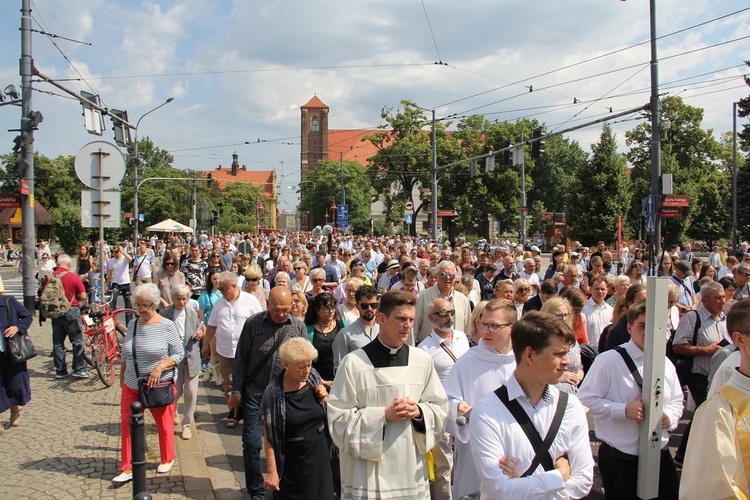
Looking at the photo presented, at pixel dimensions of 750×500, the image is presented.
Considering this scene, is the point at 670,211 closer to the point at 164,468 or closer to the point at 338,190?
the point at 164,468

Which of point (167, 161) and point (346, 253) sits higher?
point (167, 161)

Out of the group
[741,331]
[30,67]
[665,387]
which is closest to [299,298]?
[665,387]

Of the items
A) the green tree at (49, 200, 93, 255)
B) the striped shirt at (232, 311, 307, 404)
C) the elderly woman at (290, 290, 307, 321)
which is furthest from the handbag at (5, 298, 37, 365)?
the green tree at (49, 200, 93, 255)

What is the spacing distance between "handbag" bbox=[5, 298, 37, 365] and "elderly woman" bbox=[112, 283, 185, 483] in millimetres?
1735

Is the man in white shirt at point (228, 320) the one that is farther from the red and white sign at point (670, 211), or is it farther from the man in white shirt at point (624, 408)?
the red and white sign at point (670, 211)

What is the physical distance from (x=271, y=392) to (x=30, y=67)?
13.4 metres

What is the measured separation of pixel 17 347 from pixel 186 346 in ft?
5.82

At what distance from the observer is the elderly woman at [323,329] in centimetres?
579

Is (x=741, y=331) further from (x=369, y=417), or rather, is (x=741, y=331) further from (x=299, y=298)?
(x=299, y=298)

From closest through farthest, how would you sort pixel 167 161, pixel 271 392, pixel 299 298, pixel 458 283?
pixel 271 392, pixel 299 298, pixel 458 283, pixel 167 161

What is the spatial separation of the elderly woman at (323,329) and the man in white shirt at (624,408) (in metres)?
2.53

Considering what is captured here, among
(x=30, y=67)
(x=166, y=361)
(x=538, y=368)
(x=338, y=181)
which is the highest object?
(x=338, y=181)

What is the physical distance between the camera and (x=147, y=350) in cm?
556

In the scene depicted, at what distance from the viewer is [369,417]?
329 centimetres
